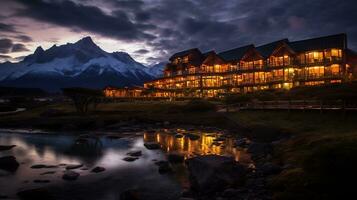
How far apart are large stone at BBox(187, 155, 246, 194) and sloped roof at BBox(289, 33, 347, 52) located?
231 feet

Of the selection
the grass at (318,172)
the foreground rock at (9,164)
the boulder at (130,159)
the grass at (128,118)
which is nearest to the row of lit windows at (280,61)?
the grass at (128,118)

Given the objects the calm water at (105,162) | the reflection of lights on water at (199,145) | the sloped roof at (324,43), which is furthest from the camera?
the sloped roof at (324,43)

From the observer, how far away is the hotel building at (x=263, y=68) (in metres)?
76.4

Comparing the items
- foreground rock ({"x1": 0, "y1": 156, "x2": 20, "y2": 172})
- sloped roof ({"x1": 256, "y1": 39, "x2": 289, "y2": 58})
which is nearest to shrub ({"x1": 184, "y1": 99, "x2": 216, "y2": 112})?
sloped roof ({"x1": 256, "y1": 39, "x2": 289, "y2": 58})

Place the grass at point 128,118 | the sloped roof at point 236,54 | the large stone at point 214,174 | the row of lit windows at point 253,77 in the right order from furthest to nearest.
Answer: the sloped roof at point 236,54, the row of lit windows at point 253,77, the grass at point 128,118, the large stone at point 214,174

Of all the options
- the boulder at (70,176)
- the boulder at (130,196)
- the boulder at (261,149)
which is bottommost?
the boulder at (70,176)

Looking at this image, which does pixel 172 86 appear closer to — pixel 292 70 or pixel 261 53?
pixel 261 53

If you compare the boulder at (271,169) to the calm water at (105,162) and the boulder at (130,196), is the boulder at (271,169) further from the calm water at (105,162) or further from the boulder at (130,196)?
the boulder at (130,196)

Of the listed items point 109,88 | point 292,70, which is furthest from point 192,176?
point 109,88

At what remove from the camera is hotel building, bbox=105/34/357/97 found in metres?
76.4

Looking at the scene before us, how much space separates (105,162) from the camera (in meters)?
27.5

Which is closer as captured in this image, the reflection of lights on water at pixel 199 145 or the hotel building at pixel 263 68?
the reflection of lights on water at pixel 199 145

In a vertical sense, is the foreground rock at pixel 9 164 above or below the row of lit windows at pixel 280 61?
below

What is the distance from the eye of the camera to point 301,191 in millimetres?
14156
